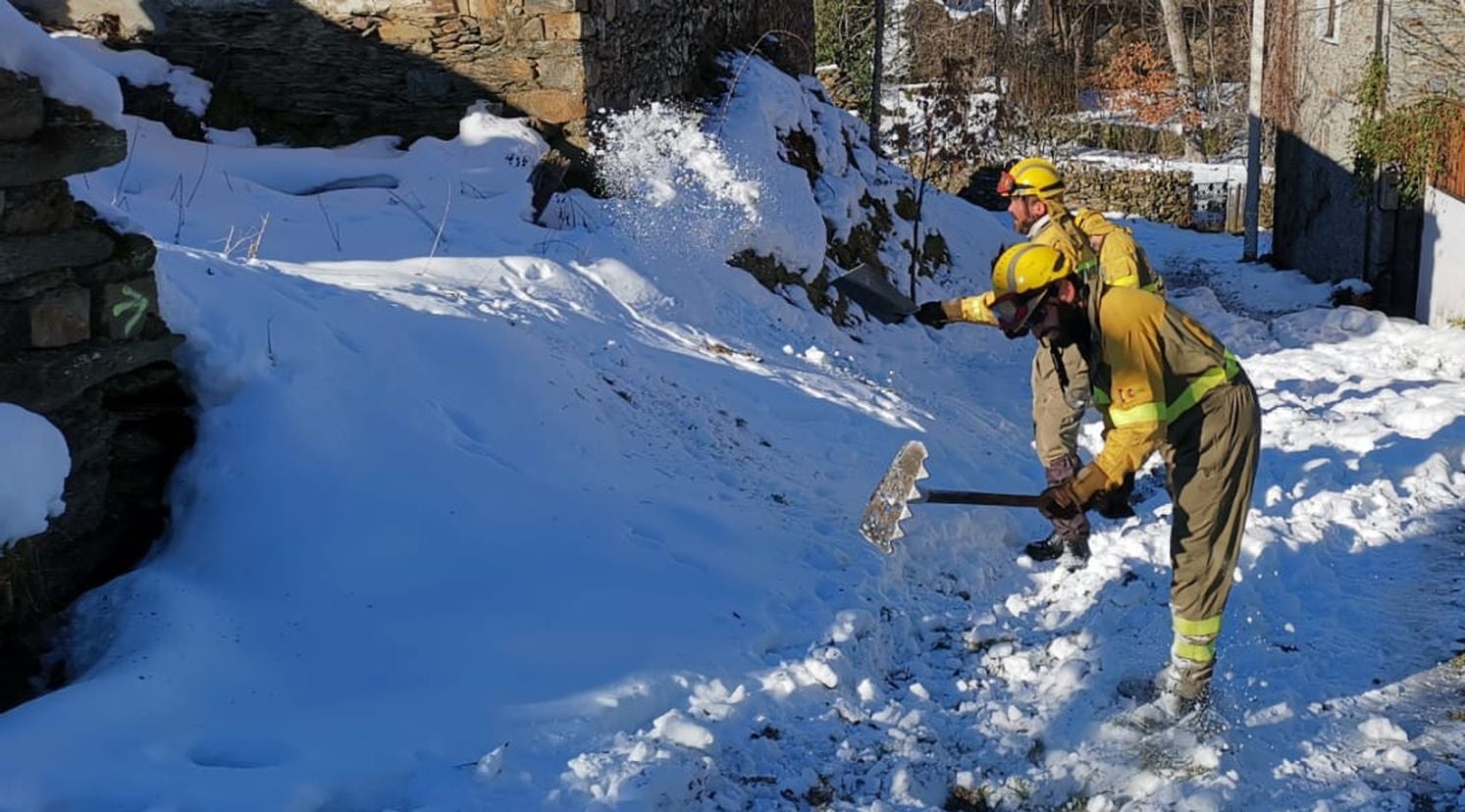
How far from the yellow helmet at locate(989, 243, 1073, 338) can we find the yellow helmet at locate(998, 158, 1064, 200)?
6.49 feet

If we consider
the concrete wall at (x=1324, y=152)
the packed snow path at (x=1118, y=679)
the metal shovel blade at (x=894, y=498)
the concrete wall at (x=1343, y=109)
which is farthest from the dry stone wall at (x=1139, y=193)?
the metal shovel blade at (x=894, y=498)

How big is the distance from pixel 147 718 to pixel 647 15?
28.0 ft

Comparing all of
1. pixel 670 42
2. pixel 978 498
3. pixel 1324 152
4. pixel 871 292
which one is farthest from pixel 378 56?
pixel 1324 152

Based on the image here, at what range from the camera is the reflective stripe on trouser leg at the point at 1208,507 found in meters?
4.52

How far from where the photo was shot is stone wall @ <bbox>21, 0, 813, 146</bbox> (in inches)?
384

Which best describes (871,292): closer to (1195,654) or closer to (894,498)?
(894,498)

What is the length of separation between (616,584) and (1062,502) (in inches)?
65.2

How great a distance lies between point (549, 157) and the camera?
9406 millimetres

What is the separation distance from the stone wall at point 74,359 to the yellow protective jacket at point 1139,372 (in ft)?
10.8

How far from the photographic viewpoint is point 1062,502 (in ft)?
14.7

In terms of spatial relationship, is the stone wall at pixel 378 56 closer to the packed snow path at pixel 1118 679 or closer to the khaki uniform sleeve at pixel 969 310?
the khaki uniform sleeve at pixel 969 310

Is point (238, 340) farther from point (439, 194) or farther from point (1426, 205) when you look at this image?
point (1426, 205)

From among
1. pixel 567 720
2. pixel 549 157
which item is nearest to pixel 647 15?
pixel 549 157

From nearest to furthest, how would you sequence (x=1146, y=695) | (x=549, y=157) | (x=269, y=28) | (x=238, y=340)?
(x=1146, y=695) → (x=238, y=340) → (x=549, y=157) → (x=269, y=28)
